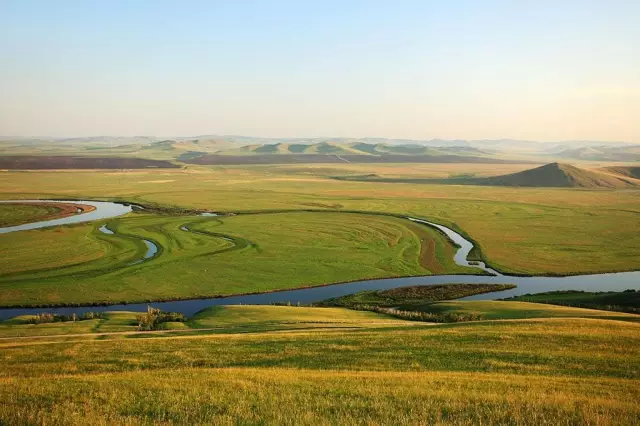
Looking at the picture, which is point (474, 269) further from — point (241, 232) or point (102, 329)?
point (102, 329)

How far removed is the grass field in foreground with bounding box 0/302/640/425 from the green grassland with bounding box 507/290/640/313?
13767 millimetres

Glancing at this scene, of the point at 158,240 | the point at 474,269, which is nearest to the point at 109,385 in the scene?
the point at 474,269

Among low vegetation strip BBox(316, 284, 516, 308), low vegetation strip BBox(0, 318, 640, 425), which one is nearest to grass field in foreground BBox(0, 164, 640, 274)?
low vegetation strip BBox(316, 284, 516, 308)

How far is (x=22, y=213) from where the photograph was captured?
89000 millimetres

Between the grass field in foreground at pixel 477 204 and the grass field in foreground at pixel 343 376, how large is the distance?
39.3 meters

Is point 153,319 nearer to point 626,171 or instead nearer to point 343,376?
point 343,376

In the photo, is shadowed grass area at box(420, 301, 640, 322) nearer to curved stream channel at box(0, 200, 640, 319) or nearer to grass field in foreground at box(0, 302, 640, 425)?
grass field in foreground at box(0, 302, 640, 425)

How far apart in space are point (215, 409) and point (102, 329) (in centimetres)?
2221

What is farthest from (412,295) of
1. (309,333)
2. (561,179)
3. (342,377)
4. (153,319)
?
(561,179)

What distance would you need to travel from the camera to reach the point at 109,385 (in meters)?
16.3

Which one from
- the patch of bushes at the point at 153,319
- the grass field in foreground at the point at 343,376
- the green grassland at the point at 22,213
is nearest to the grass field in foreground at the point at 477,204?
the green grassland at the point at 22,213

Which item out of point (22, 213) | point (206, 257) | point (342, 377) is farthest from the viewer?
point (22, 213)

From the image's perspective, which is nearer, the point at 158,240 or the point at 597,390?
the point at 597,390

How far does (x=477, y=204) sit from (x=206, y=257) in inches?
2851
